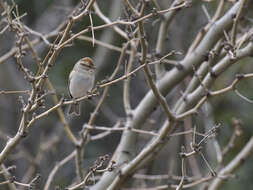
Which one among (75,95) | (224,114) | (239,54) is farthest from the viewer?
(224,114)

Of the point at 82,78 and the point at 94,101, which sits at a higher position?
the point at 82,78

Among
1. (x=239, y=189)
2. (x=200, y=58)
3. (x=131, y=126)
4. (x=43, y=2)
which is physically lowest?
(x=239, y=189)

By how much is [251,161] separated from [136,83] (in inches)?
103

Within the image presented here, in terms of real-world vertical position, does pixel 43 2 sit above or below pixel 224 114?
above

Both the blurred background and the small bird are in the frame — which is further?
the blurred background

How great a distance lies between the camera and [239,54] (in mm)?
3250

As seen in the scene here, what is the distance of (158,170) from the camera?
7.90 metres

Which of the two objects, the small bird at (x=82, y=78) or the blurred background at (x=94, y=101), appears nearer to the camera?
the small bird at (x=82, y=78)

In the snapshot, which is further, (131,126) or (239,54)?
(131,126)

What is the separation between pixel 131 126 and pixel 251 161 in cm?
359

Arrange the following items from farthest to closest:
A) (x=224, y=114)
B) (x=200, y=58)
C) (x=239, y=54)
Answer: (x=224, y=114), (x=200, y=58), (x=239, y=54)

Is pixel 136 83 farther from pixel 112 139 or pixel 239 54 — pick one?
pixel 239 54

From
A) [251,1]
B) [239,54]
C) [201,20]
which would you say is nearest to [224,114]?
[201,20]

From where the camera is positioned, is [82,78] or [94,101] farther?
[94,101]
